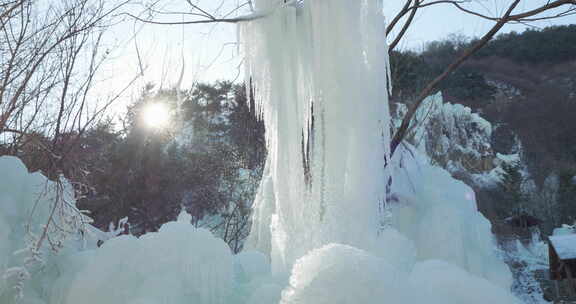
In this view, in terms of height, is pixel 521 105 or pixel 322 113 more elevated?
pixel 521 105

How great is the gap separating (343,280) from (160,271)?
1.21 metres

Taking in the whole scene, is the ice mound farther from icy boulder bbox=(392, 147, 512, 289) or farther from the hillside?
the hillside

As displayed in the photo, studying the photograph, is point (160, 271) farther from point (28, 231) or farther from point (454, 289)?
point (454, 289)

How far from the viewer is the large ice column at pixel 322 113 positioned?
2.12 m

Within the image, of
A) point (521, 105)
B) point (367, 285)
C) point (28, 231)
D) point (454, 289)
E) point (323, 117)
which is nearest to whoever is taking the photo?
point (367, 285)

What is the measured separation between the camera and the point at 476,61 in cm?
2430

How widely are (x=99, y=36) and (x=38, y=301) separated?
294 cm

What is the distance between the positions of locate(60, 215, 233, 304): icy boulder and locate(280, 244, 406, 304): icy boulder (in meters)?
0.88

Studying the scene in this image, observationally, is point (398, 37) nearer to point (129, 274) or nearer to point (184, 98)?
point (129, 274)

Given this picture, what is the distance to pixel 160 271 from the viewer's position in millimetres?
2221

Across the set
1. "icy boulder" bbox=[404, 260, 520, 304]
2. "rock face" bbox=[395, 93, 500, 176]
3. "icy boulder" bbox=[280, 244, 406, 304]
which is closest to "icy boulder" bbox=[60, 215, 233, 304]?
"icy boulder" bbox=[280, 244, 406, 304]

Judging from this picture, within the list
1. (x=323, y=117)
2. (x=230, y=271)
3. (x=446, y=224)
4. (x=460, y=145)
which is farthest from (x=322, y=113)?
(x=460, y=145)

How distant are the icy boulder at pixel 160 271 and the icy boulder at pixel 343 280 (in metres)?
0.88

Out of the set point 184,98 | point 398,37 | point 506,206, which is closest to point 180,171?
point 184,98
